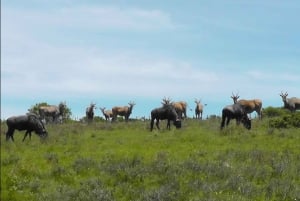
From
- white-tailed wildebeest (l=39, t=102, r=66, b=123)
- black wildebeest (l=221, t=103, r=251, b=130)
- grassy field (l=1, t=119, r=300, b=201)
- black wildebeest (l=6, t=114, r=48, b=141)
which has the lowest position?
grassy field (l=1, t=119, r=300, b=201)

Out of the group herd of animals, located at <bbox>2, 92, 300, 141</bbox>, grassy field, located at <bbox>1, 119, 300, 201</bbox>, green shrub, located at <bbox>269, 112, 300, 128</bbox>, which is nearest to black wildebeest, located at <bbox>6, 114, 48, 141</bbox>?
herd of animals, located at <bbox>2, 92, 300, 141</bbox>

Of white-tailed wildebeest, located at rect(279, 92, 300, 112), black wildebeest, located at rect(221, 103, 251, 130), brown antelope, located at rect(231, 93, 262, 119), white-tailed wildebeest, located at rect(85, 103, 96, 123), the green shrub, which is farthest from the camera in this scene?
white-tailed wildebeest, located at rect(85, 103, 96, 123)

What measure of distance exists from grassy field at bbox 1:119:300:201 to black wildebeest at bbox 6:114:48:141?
23.7 ft

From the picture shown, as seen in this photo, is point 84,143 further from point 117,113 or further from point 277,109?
point 117,113

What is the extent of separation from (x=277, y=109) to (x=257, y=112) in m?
5.87

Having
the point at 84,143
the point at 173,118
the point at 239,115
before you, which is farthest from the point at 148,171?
the point at 173,118

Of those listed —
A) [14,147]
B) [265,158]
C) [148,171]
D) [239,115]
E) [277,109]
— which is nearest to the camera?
[148,171]

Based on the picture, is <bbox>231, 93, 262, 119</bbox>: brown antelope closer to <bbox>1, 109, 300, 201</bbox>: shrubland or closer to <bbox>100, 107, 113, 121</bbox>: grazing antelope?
<bbox>1, 109, 300, 201</bbox>: shrubland

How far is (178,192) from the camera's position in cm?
1534

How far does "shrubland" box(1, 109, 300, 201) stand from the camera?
51.4 ft

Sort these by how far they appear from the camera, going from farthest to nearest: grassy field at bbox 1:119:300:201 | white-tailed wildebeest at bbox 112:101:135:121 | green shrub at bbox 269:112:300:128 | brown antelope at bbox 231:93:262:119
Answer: white-tailed wildebeest at bbox 112:101:135:121, brown antelope at bbox 231:93:262:119, green shrub at bbox 269:112:300:128, grassy field at bbox 1:119:300:201

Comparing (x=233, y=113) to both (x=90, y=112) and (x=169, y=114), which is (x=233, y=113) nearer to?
(x=169, y=114)

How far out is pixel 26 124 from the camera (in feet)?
110

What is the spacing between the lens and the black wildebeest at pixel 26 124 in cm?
3278
